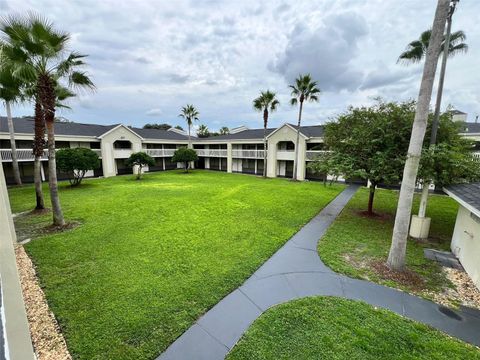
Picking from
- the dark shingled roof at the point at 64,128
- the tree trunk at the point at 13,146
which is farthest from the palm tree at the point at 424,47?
the dark shingled roof at the point at 64,128

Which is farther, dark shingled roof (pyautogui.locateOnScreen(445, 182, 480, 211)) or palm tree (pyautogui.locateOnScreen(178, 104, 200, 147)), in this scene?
palm tree (pyautogui.locateOnScreen(178, 104, 200, 147))

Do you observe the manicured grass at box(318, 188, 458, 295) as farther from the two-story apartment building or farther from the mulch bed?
the two-story apartment building

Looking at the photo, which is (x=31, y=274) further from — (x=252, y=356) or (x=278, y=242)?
(x=278, y=242)

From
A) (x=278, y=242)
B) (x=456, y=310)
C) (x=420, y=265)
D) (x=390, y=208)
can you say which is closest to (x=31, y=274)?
(x=278, y=242)

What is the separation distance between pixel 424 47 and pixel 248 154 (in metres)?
22.7

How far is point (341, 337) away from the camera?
4.43 meters

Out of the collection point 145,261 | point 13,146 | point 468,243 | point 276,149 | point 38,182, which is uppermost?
point 13,146

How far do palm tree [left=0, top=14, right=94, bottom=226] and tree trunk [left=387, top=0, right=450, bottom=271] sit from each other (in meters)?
11.9

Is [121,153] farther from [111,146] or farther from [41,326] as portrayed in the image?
[41,326]

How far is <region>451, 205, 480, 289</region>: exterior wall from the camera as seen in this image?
21.3 feet

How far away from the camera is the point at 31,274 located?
6473mm

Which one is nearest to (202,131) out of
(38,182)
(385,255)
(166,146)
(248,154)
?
(166,146)

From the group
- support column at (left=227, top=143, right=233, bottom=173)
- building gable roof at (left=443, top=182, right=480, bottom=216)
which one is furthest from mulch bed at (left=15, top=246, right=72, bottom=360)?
support column at (left=227, top=143, right=233, bottom=173)

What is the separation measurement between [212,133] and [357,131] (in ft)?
172
